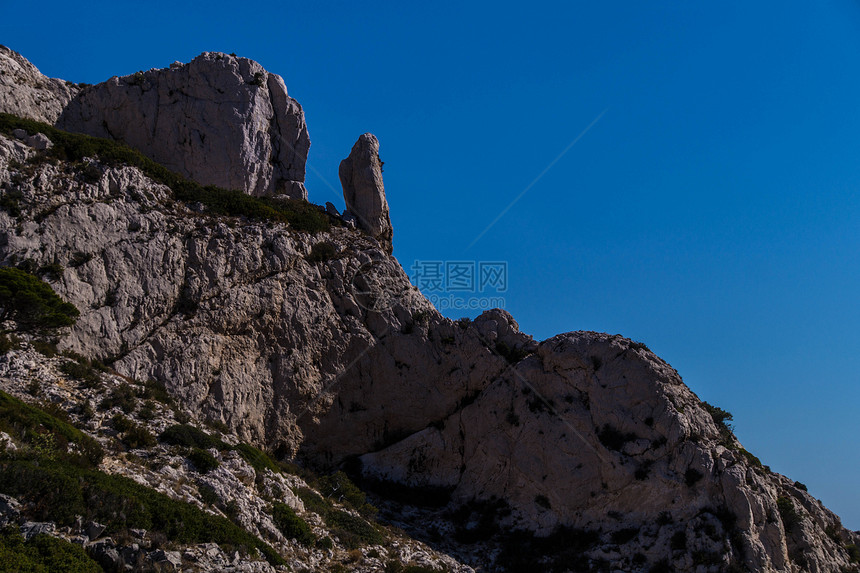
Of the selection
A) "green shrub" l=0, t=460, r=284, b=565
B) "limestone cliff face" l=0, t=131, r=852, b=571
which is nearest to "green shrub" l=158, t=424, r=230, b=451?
"green shrub" l=0, t=460, r=284, b=565

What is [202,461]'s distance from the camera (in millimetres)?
23156

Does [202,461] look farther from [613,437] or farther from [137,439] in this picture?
[613,437]

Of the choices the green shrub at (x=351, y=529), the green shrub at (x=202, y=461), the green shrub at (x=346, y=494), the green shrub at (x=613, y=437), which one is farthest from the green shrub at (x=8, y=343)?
the green shrub at (x=613, y=437)

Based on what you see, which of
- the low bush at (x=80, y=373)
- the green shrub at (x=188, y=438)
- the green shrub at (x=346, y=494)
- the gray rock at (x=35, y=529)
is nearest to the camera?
the gray rock at (x=35, y=529)

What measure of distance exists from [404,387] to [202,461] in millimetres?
18115

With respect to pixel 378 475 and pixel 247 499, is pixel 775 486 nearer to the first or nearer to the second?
pixel 378 475

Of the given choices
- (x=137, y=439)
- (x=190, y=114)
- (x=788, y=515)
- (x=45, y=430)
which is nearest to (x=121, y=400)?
(x=137, y=439)

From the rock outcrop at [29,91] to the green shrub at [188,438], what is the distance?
25.9 m

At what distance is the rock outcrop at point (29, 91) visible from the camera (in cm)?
3909

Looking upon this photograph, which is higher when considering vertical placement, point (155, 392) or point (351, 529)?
point (155, 392)

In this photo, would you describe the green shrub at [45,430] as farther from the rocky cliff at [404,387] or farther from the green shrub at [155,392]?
the rocky cliff at [404,387]

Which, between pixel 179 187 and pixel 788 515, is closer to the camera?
pixel 788 515

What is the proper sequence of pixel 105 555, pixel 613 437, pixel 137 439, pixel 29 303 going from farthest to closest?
1. pixel 613 437
2. pixel 29 303
3. pixel 137 439
4. pixel 105 555

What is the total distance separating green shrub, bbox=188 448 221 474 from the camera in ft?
75.4
